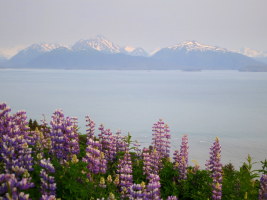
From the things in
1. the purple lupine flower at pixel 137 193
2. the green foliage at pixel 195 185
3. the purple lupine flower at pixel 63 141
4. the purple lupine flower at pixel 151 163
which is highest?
the purple lupine flower at pixel 63 141

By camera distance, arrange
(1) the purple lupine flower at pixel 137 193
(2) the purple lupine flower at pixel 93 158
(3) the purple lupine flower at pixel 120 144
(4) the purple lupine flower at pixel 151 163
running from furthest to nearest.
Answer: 1. (3) the purple lupine flower at pixel 120 144
2. (4) the purple lupine flower at pixel 151 163
3. (2) the purple lupine flower at pixel 93 158
4. (1) the purple lupine flower at pixel 137 193

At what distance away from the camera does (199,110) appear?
59.6m

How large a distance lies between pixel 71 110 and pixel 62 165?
5095 centimetres

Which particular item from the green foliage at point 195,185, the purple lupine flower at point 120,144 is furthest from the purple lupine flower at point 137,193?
the purple lupine flower at point 120,144

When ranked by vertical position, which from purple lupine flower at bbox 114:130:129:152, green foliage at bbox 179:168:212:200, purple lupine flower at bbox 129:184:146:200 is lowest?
green foliage at bbox 179:168:212:200

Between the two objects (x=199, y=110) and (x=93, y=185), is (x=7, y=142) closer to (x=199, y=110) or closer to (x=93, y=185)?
(x=93, y=185)

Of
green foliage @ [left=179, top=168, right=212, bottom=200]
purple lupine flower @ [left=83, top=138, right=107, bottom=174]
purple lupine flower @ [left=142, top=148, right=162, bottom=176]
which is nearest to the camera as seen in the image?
purple lupine flower @ [left=83, top=138, right=107, bottom=174]

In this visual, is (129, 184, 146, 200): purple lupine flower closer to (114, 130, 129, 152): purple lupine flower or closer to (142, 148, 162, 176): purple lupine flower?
(142, 148, 162, 176): purple lupine flower

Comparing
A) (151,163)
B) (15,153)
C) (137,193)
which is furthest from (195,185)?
(15,153)

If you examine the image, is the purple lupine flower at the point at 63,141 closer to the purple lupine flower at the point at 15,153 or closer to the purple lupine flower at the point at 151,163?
the purple lupine flower at the point at 15,153

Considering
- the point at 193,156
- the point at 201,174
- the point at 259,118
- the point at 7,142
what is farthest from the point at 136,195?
the point at 259,118

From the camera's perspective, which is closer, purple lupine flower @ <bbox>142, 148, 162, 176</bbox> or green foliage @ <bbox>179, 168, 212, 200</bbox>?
green foliage @ <bbox>179, 168, 212, 200</bbox>

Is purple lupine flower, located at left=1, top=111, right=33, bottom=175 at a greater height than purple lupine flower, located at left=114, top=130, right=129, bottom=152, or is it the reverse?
purple lupine flower, located at left=1, top=111, right=33, bottom=175

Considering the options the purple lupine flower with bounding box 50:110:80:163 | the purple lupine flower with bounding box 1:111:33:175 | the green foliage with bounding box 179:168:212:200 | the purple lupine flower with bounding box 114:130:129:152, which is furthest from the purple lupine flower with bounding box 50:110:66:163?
the green foliage with bounding box 179:168:212:200
